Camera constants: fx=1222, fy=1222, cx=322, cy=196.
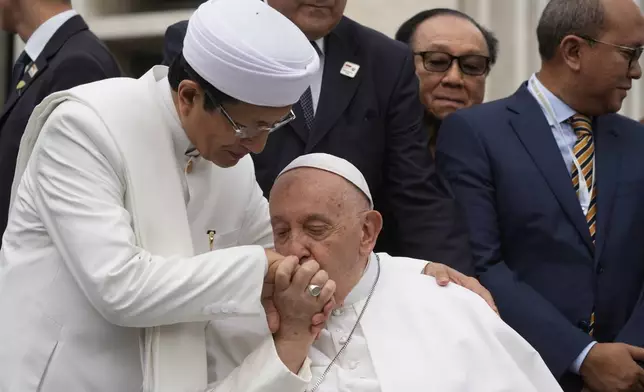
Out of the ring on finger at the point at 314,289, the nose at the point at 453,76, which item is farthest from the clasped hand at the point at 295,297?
the nose at the point at 453,76

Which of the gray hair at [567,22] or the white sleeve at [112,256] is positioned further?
the gray hair at [567,22]

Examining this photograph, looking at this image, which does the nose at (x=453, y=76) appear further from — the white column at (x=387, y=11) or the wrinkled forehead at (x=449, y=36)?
the white column at (x=387, y=11)

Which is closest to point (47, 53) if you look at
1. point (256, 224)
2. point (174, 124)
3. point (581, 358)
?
point (256, 224)

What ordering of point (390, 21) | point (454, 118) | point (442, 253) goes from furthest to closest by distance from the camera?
point (390, 21) < point (454, 118) < point (442, 253)

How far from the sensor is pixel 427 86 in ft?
16.8

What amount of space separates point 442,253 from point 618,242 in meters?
0.64

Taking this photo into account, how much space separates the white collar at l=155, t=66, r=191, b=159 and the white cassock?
1.77ft

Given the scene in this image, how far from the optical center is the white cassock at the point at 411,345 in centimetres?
346

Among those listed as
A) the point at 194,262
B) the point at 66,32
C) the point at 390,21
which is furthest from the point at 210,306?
the point at 390,21

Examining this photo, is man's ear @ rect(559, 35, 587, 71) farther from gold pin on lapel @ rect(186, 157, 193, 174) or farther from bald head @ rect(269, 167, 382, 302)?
gold pin on lapel @ rect(186, 157, 193, 174)

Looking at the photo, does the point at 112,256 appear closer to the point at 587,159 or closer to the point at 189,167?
the point at 189,167

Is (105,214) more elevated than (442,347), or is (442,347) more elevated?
(105,214)

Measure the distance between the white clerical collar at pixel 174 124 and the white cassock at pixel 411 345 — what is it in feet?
1.77

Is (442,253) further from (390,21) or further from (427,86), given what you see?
(390,21)
